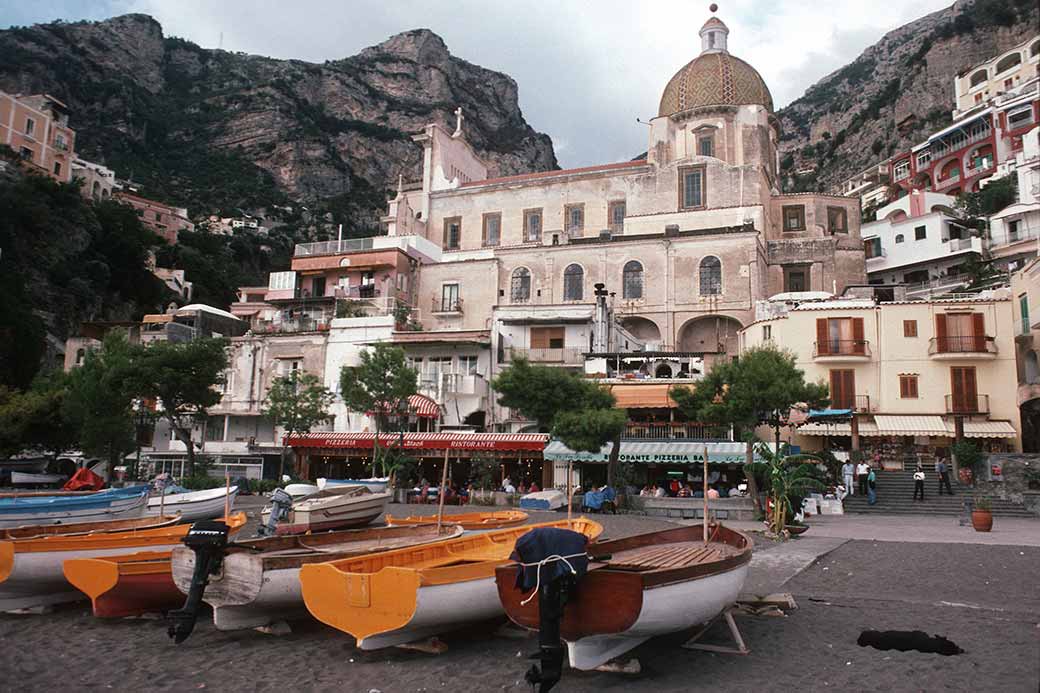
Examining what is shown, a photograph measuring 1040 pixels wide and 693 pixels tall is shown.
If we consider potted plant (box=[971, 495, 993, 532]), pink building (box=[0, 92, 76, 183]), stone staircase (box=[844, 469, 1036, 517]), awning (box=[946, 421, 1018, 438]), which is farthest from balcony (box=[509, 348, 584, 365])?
pink building (box=[0, 92, 76, 183])

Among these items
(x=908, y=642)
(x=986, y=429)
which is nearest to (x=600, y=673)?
(x=908, y=642)

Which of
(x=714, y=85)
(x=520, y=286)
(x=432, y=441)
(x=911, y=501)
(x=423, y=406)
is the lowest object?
(x=911, y=501)

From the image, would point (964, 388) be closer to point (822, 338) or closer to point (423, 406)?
point (822, 338)

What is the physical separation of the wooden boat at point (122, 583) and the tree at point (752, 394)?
1628 centimetres

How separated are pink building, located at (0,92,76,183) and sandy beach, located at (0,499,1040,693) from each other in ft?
221

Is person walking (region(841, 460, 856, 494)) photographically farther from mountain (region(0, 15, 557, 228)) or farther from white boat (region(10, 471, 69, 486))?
mountain (region(0, 15, 557, 228))

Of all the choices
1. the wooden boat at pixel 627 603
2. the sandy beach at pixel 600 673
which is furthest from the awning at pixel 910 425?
the wooden boat at pixel 627 603

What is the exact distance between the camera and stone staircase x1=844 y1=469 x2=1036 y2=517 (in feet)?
77.7

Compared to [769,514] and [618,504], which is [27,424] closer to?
[618,504]

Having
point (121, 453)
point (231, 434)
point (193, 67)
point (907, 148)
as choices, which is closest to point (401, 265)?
point (231, 434)

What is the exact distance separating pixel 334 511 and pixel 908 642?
1336cm

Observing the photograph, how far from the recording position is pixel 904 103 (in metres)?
92.9

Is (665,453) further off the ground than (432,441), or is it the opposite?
(432,441)

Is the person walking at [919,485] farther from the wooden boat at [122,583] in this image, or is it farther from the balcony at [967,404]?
the wooden boat at [122,583]
